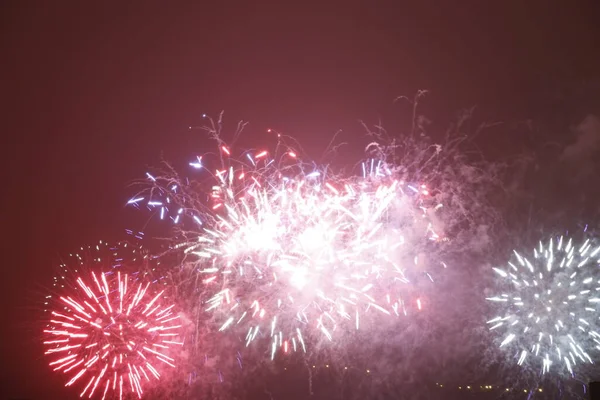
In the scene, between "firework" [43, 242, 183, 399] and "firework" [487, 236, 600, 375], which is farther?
"firework" [487, 236, 600, 375]

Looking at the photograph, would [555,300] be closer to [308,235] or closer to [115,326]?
[308,235]

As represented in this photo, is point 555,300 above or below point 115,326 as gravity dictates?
above

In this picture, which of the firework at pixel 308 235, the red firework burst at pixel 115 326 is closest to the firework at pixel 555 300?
the firework at pixel 308 235

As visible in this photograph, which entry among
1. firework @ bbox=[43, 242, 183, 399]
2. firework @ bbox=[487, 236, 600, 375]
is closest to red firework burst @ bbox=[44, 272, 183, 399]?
firework @ bbox=[43, 242, 183, 399]

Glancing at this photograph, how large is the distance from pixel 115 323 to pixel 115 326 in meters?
0.08

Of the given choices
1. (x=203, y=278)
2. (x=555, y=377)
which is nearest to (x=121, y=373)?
(x=203, y=278)

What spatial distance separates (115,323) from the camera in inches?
462

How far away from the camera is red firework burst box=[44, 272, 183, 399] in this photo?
1174 centimetres

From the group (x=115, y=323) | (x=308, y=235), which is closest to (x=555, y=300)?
(x=308, y=235)

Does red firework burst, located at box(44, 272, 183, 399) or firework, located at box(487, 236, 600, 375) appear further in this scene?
firework, located at box(487, 236, 600, 375)

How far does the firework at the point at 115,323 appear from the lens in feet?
38.5

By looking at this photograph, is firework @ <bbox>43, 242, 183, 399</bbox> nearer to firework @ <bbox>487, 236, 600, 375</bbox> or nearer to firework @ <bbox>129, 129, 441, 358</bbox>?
firework @ <bbox>129, 129, 441, 358</bbox>

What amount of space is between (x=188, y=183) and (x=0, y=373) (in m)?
11.2

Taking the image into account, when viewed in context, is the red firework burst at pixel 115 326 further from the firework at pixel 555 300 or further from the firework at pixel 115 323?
the firework at pixel 555 300
